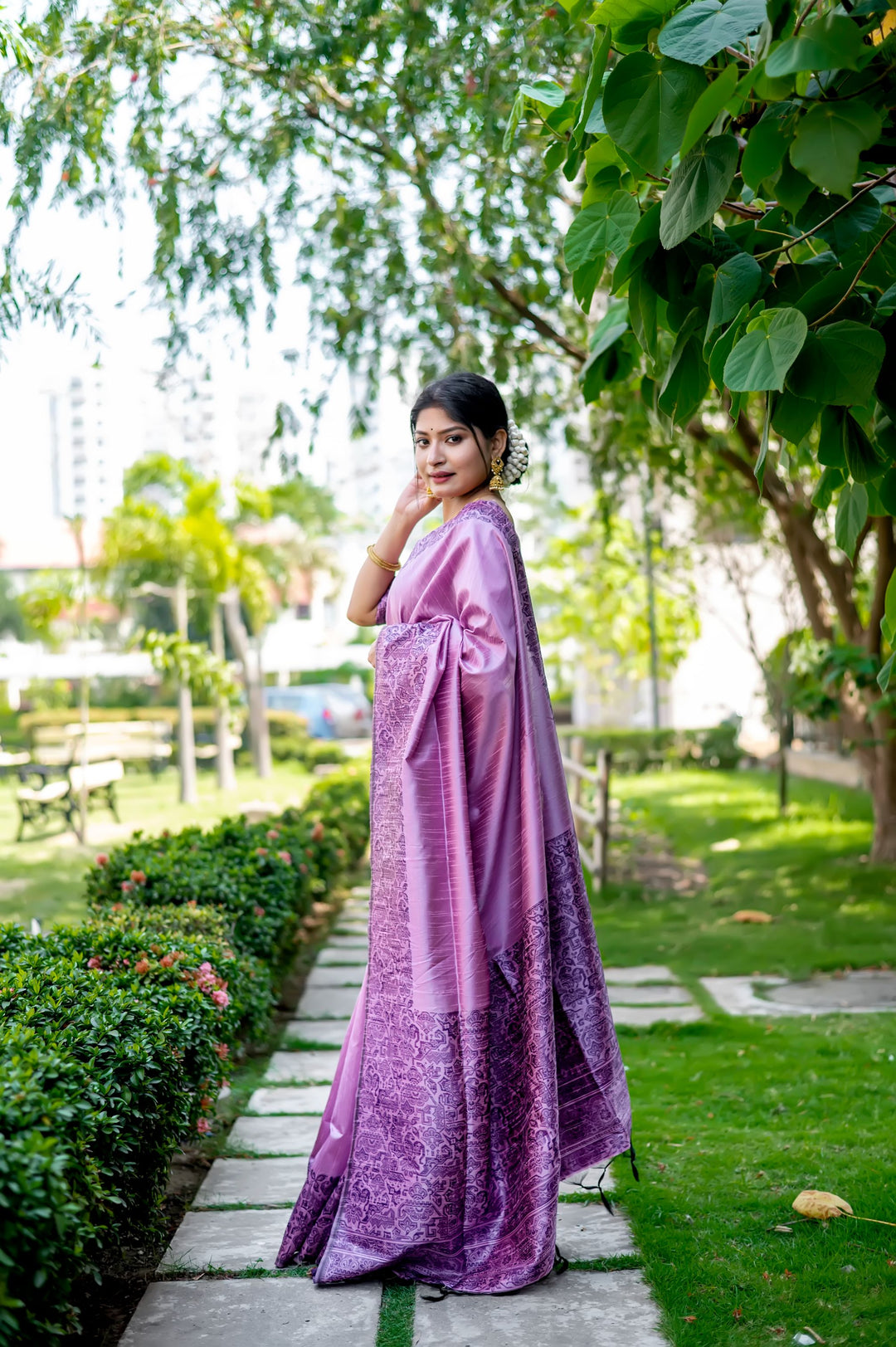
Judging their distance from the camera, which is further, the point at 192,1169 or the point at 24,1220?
the point at 192,1169

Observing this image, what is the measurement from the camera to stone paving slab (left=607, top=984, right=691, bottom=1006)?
496cm

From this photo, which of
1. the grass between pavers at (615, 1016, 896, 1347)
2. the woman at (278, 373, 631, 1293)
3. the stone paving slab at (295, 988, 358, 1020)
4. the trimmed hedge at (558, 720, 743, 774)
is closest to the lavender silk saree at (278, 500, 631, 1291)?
the woman at (278, 373, 631, 1293)

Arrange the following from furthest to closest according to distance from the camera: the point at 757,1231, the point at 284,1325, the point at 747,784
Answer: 1. the point at 747,784
2. the point at 757,1231
3. the point at 284,1325

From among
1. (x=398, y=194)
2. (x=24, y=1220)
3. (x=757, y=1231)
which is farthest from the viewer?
(x=398, y=194)

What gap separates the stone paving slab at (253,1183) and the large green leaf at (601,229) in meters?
2.12

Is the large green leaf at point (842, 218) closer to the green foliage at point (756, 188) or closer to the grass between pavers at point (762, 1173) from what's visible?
the green foliage at point (756, 188)

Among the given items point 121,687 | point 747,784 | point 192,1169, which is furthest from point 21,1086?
point 121,687

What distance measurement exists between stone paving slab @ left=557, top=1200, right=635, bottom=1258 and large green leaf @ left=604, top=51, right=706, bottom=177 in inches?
83.3

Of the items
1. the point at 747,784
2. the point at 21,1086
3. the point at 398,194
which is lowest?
the point at 747,784

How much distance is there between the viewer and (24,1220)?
5.54 ft

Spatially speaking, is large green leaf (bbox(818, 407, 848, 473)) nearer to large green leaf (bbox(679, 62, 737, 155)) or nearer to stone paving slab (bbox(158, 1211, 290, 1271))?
large green leaf (bbox(679, 62, 737, 155))

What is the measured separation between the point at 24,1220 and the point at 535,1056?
1.08 m

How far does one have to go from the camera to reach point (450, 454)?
8.73ft

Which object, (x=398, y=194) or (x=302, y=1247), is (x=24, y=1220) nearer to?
(x=302, y=1247)
